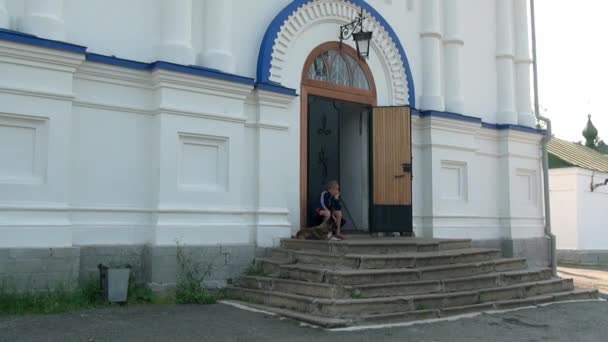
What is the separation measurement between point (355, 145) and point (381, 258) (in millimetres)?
4309

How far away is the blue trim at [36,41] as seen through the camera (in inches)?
316

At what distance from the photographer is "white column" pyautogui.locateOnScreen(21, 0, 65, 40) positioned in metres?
8.37

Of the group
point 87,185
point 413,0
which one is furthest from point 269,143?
point 413,0

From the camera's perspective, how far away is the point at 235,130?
10.1m

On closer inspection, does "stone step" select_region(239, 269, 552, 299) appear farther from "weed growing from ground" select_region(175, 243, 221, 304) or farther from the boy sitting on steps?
the boy sitting on steps

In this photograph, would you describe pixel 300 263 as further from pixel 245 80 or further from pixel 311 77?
pixel 311 77

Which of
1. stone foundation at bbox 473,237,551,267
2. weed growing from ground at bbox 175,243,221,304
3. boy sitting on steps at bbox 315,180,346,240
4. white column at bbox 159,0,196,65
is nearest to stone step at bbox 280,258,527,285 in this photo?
weed growing from ground at bbox 175,243,221,304

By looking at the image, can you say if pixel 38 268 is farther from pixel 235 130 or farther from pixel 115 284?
pixel 235 130

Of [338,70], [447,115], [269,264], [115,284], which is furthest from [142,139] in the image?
[447,115]

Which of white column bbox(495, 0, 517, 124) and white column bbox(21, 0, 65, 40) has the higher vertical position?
white column bbox(495, 0, 517, 124)

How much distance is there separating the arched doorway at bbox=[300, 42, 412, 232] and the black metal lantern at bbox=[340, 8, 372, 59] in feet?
0.79

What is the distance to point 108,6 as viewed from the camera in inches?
368

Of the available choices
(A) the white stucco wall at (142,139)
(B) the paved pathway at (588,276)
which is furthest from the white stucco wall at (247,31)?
(B) the paved pathway at (588,276)

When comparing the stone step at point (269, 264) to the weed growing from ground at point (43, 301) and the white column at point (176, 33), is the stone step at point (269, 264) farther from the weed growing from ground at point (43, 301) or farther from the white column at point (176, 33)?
the white column at point (176, 33)
